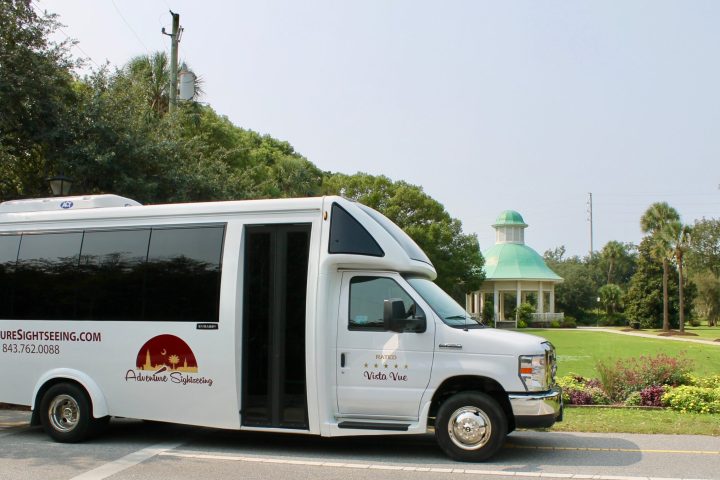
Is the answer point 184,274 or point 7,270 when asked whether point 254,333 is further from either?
point 7,270

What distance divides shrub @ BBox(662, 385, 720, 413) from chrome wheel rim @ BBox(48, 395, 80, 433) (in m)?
9.57

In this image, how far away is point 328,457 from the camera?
892cm

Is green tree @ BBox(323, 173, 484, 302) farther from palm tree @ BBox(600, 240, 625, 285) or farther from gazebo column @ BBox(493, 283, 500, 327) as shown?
palm tree @ BBox(600, 240, 625, 285)

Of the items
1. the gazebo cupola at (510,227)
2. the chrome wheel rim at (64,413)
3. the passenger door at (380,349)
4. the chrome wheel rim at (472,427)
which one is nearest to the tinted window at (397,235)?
the passenger door at (380,349)

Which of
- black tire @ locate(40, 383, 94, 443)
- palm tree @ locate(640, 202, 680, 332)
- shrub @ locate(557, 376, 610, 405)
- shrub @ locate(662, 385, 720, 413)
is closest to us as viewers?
black tire @ locate(40, 383, 94, 443)

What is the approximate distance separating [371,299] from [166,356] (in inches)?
110

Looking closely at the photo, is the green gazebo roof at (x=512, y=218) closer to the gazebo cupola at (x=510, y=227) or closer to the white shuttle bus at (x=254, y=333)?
the gazebo cupola at (x=510, y=227)

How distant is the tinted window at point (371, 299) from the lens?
28.9ft

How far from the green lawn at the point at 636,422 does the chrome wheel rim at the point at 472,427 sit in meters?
2.69

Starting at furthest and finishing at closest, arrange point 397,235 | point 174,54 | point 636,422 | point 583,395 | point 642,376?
point 174,54 → point 642,376 → point 583,395 → point 636,422 → point 397,235

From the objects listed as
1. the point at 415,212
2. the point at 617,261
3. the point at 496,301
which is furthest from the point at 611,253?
the point at 415,212


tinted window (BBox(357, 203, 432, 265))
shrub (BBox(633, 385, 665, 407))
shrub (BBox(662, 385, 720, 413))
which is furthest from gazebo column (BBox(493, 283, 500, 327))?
tinted window (BBox(357, 203, 432, 265))

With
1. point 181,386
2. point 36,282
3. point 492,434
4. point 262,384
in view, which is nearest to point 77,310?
point 36,282

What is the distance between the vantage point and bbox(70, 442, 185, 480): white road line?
7898 mm
